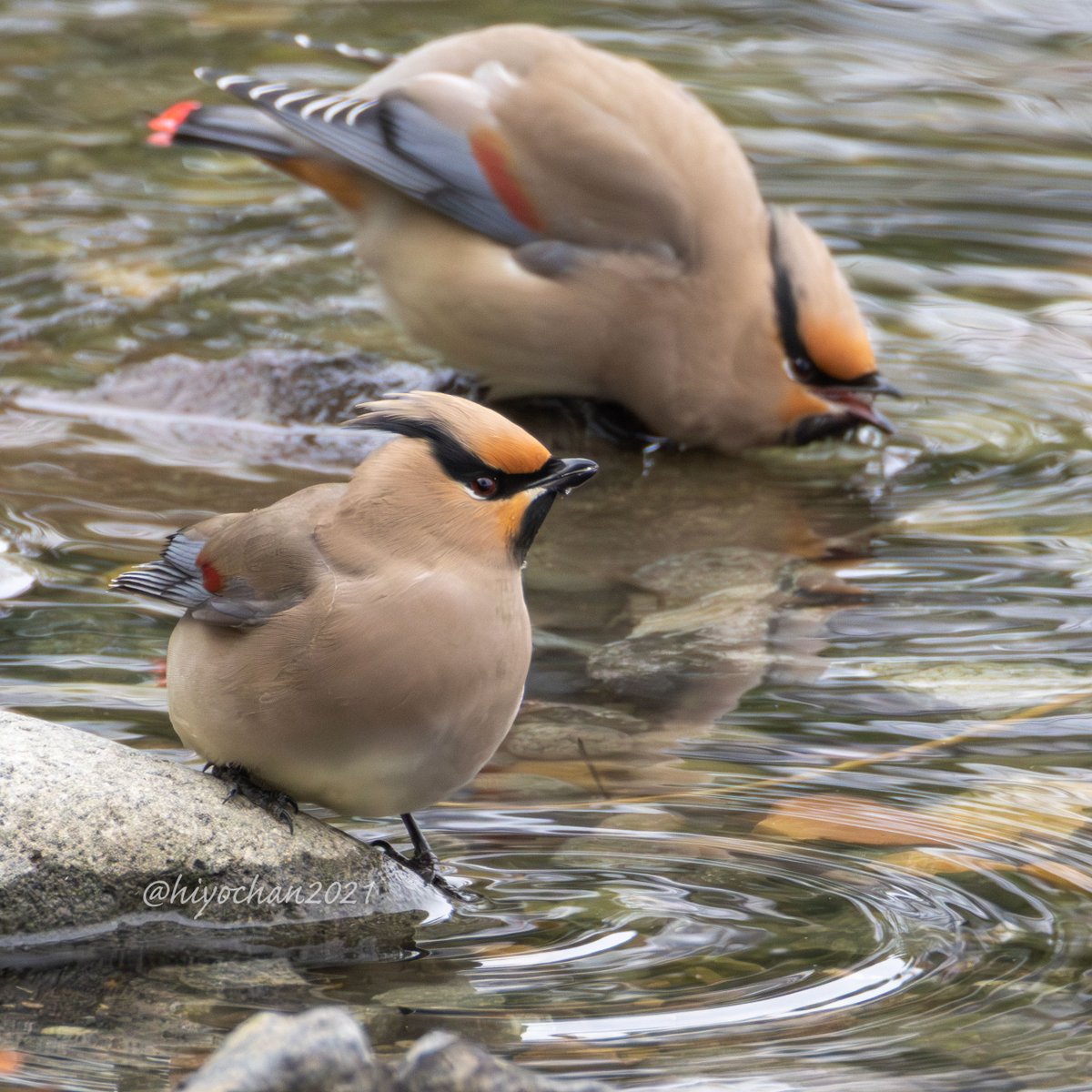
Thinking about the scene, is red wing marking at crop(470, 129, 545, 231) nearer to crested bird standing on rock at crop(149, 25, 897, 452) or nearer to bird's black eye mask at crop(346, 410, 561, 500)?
crested bird standing on rock at crop(149, 25, 897, 452)

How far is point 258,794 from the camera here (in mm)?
4305

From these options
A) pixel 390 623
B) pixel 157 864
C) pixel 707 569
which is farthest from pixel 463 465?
pixel 707 569

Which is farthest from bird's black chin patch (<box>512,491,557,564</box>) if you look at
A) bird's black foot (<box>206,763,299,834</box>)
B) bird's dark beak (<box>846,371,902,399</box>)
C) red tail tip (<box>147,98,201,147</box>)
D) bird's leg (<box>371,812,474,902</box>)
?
red tail tip (<box>147,98,201,147</box>)

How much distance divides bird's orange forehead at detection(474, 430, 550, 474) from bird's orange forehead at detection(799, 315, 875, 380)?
3.19 m

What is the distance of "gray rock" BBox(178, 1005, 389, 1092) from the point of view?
3031 mm

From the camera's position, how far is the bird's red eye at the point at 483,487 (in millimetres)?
4098

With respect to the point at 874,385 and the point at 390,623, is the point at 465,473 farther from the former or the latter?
the point at 874,385

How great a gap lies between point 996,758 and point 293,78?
6.84 metres

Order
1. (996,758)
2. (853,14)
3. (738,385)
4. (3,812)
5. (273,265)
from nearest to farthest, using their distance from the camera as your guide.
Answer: (3,812) < (996,758) < (738,385) < (273,265) < (853,14)

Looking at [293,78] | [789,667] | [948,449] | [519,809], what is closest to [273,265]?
[293,78]

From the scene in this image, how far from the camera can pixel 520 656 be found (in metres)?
4.12

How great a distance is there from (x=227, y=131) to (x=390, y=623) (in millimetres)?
4266

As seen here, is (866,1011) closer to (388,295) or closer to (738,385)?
(738,385)

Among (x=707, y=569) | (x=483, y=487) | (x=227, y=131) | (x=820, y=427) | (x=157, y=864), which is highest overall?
(x=483, y=487)
